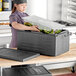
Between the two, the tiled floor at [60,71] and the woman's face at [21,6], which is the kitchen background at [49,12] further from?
the woman's face at [21,6]

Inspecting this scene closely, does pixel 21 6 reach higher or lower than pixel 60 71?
higher

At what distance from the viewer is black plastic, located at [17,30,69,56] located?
2402mm

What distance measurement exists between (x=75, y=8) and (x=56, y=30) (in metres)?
2.12

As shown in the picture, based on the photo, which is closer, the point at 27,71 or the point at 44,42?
the point at 44,42

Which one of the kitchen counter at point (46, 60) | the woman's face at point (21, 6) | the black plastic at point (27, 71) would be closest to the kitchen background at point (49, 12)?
the woman's face at point (21, 6)

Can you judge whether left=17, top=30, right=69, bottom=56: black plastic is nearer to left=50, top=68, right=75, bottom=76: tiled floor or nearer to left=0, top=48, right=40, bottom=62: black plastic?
left=0, top=48, right=40, bottom=62: black plastic

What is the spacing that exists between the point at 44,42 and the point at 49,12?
7.21 ft

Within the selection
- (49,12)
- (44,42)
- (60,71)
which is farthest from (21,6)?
(60,71)

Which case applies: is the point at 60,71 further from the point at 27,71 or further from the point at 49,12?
the point at 27,71

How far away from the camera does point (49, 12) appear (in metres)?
4.58

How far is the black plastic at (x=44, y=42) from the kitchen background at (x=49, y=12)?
1.43 metres

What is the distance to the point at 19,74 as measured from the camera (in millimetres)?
2646

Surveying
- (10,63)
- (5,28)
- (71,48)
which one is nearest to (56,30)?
(71,48)

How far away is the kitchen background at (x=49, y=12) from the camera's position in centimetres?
410
